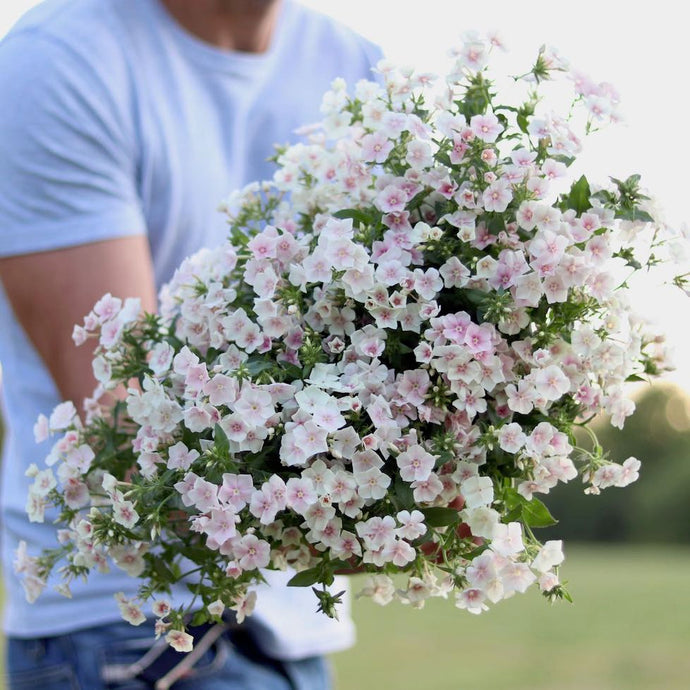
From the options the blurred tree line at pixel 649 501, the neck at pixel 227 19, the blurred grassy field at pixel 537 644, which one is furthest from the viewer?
the blurred tree line at pixel 649 501

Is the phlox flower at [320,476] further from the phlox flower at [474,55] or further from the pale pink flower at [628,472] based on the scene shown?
the phlox flower at [474,55]

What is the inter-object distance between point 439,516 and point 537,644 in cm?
1050

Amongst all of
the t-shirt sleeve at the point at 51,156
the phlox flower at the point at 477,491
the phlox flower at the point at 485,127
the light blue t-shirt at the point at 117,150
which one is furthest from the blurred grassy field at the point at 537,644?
the phlox flower at the point at 485,127

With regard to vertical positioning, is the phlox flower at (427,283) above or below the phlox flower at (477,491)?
above

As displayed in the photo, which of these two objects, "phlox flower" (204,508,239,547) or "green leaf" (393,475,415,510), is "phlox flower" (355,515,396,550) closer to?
"green leaf" (393,475,415,510)

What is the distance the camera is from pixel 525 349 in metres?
1.35

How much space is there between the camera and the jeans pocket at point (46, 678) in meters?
2.00

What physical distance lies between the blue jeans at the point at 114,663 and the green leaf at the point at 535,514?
0.92 meters

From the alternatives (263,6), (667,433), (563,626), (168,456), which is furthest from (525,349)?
(667,433)

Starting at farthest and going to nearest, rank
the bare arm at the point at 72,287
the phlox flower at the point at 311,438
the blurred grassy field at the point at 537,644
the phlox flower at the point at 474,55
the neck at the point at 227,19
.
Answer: the blurred grassy field at the point at 537,644, the neck at the point at 227,19, the bare arm at the point at 72,287, the phlox flower at the point at 474,55, the phlox flower at the point at 311,438

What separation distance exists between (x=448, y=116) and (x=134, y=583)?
1149 millimetres

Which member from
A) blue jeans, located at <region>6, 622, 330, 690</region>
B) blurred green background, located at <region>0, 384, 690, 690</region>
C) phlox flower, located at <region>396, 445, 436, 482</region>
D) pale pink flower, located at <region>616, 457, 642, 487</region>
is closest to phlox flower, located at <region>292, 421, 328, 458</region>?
phlox flower, located at <region>396, 445, 436, 482</region>

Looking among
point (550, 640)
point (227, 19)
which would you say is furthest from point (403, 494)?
point (550, 640)

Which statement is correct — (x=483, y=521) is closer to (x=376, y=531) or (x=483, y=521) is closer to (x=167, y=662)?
(x=376, y=531)
